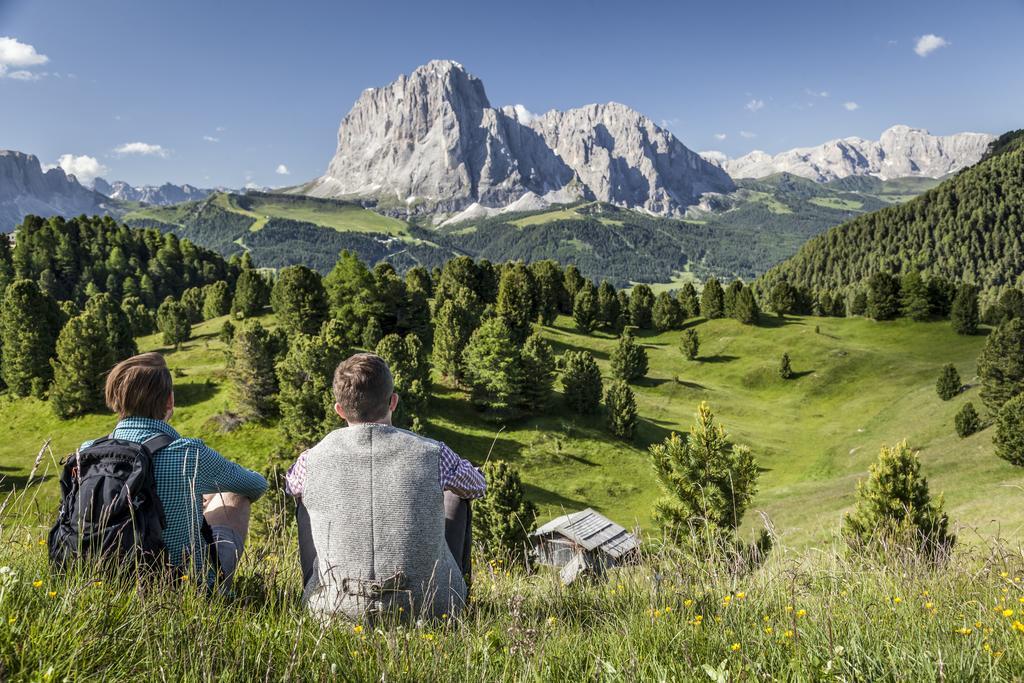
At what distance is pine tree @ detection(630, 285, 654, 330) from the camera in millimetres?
83625

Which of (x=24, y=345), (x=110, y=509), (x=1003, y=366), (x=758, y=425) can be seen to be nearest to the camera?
(x=110, y=509)

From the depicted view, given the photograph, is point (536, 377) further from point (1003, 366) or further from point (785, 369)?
point (1003, 366)

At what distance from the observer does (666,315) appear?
83.1 metres

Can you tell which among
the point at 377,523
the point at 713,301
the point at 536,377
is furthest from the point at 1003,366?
the point at 377,523

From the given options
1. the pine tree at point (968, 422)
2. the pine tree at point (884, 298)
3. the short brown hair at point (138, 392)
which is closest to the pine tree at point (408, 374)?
the short brown hair at point (138, 392)

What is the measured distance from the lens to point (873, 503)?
60.3ft

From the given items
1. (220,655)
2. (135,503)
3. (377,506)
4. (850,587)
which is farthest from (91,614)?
(850,587)

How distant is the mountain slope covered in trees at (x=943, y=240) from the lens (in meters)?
146

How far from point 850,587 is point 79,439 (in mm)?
46904

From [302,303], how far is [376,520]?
5707cm

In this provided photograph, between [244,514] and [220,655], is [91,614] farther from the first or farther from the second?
[244,514]

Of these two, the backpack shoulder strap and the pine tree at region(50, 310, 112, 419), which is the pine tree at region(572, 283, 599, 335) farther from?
the backpack shoulder strap

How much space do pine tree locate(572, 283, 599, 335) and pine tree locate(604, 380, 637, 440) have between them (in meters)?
32.2

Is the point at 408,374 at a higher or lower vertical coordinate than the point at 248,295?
lower
